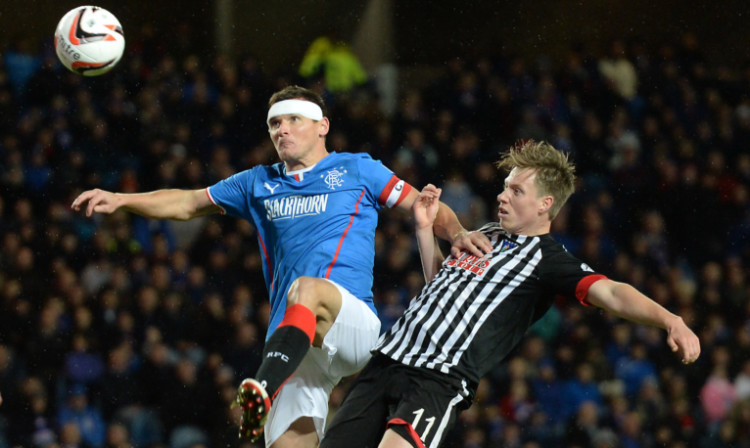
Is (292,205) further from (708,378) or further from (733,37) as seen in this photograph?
(733,37)

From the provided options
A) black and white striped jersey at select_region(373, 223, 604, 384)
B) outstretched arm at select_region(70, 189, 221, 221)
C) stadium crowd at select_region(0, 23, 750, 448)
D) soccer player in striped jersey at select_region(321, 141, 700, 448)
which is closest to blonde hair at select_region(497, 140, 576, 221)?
soccer player in striped jersey at select_region(321, 141, 700, 448)

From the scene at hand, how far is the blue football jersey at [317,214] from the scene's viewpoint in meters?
4.57

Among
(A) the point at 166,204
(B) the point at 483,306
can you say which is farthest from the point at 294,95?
(B) the point at 483,306

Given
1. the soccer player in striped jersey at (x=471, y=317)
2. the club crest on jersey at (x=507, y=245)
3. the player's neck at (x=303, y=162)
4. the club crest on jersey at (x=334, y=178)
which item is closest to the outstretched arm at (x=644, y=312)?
the soccer player in striped jersey at (x=471, y=317)

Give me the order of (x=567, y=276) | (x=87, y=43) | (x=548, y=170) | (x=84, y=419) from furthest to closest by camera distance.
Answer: (x=84, y=419) < (x=87, y=43) < (x=548, y=170) < (x=567, y=276)

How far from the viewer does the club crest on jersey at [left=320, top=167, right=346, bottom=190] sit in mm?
4738

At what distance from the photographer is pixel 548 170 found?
4.51 metres

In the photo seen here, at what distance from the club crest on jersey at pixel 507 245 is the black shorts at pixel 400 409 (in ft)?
2.29

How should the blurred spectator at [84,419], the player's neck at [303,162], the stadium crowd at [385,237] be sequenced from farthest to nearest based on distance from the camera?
1. the stadium crowd at [385,237]
2. the blurred spectator at [84,419]
3. the player's neck at [303,162]

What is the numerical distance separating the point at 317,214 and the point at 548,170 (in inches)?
45.1

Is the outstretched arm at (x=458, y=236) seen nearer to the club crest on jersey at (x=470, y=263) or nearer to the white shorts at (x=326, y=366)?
the club crest on jersey at (x=470, y=263)

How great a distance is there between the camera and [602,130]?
10695 millimetres

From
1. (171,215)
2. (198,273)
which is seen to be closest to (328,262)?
(171,215)

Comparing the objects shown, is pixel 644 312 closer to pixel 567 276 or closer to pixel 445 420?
pixel 567 276
